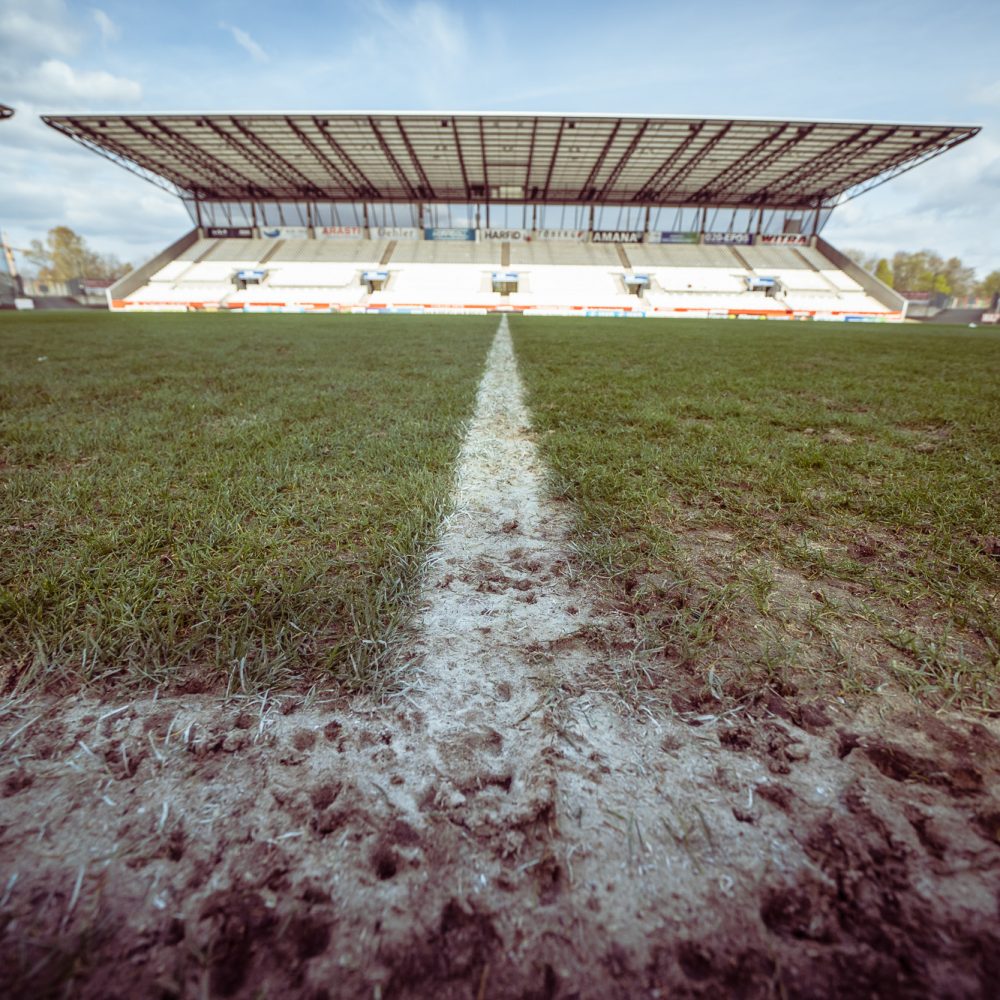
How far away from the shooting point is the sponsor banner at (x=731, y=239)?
1500 inches

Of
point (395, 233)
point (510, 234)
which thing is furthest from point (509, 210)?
point (395, 233)

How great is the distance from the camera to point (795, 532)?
160 cm

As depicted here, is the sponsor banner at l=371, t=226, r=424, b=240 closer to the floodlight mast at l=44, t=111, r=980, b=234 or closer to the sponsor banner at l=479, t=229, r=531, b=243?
the floodlight mast at l=44, t=111, r=980, b=234

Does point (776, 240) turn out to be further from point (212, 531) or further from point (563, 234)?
point (212, 531)

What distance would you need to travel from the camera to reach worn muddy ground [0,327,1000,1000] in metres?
0.54

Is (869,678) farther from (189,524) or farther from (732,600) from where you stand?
(189,524)

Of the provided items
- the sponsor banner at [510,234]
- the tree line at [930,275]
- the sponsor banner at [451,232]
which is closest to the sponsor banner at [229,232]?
the sponsor banner at [451,232]

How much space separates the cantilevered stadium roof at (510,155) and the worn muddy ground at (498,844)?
30.9 m

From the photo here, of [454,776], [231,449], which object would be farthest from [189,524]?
[454,776]

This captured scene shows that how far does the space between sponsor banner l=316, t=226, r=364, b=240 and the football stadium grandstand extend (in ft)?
0.51

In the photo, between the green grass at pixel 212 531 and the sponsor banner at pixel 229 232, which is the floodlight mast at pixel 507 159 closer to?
the sponsor banner at pixel 229 232

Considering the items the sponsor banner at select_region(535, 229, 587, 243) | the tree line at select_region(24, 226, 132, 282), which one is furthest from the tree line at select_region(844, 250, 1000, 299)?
the tree line at select_region(24, 226, 132, 282)

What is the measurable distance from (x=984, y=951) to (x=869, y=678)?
0.49 m

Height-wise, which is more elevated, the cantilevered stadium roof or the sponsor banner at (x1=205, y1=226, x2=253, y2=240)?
the cantilevered stadium roof
